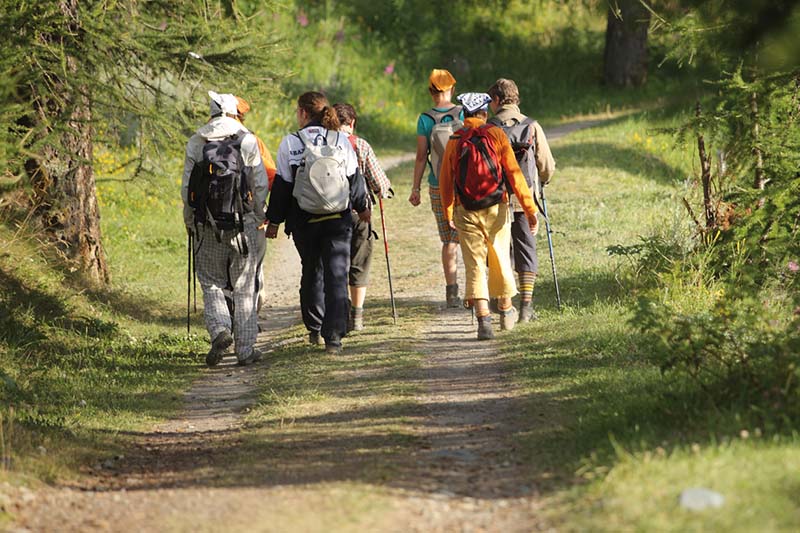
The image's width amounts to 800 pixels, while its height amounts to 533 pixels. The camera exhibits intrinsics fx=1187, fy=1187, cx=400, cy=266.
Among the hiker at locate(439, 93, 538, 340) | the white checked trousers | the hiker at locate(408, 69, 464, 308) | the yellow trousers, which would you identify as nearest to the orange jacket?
the hiker at locate(439, 93, 538, 340)

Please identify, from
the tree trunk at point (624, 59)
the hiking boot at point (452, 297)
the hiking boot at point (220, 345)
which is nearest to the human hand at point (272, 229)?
the hiking boot at point (220, 345)

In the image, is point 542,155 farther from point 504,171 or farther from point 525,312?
point 525,312

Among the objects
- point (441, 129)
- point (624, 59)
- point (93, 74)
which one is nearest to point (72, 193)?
point (93, 74)

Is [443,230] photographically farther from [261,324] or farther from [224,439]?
[224,439]

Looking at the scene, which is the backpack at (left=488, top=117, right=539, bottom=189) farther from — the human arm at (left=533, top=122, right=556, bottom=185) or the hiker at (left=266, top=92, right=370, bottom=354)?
the hiker at (left=266, top=92, right=370, bottom=354)

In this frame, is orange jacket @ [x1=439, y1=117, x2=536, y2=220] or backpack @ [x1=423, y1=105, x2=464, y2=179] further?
backpack @ [x1=423, y1=105, x2=464, y2=179]

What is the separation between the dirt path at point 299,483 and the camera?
17.3ft

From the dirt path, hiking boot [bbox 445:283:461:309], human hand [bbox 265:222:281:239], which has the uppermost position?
human hand [bbox 265:222:281:239]

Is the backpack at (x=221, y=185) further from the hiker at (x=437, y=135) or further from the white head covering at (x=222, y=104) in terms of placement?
the hiker at (x=437, y=135)

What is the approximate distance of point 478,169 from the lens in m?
9.27

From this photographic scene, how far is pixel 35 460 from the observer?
260 inches

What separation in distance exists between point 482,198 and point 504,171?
281mm

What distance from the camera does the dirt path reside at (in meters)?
5.27

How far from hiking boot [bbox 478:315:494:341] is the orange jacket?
2.80 ft
